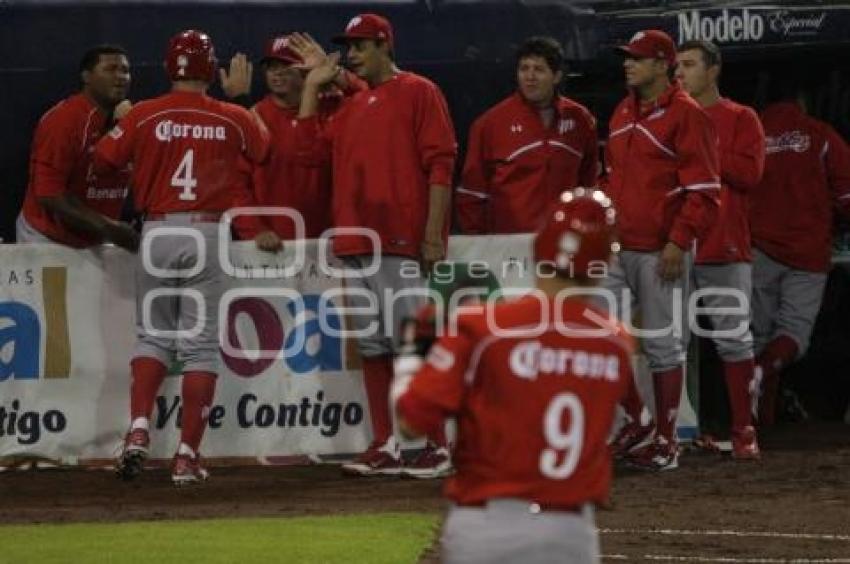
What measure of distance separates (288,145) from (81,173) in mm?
1085

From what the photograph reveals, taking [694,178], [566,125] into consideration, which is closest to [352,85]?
[566,125]

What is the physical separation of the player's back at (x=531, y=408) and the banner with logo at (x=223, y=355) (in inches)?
217

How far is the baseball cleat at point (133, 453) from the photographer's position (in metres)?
10.1

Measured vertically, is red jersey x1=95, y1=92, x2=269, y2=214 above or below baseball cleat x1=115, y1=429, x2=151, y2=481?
above

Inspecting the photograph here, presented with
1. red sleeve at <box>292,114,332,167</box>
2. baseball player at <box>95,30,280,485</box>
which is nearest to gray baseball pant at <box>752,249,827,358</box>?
red sleeve at <box>292,114,332,167</box>

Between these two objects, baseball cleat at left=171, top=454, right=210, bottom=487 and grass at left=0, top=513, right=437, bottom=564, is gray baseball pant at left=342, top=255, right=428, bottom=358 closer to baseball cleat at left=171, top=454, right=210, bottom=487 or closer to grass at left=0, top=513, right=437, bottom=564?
baseball cleat at left=171, top=454, right=210, bottom=487

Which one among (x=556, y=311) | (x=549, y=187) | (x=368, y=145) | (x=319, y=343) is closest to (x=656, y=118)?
(x=549, y=187)

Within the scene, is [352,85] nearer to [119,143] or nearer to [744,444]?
[119,143]

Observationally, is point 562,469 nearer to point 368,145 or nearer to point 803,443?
point 368,145

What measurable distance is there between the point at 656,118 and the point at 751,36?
1800 millimetres

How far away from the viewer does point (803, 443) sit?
11.9m

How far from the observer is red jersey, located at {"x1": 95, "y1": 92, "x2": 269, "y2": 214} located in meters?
10.0

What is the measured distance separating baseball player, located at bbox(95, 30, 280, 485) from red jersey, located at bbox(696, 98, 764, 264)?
8.12 ft

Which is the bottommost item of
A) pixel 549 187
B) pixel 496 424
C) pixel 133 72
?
pixel 496 424
